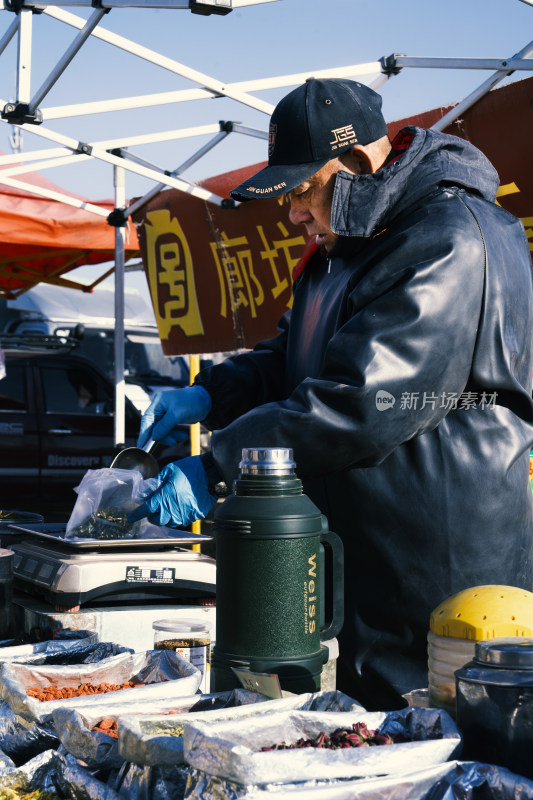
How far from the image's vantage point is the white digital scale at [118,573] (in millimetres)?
2043

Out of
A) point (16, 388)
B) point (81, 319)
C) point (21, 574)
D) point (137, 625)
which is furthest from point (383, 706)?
point (81, 319)

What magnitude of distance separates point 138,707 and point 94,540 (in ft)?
3.42

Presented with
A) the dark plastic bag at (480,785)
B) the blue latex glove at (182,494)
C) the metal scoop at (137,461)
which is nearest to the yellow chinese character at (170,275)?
the metal scoop at (137,461)

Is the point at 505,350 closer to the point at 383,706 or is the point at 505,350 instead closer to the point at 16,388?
the point at 383,706

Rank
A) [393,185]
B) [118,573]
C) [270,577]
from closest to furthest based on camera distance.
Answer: [270,577] → [393,185] → [118,573]

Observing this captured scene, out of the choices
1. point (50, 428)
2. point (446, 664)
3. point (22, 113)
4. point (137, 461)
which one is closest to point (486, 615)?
point (446, 664)

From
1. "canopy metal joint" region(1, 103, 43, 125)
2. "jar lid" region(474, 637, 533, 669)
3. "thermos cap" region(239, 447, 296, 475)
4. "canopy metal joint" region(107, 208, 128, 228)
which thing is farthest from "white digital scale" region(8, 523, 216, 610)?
"canopy metal joint" region(107, 208, 128, 228)

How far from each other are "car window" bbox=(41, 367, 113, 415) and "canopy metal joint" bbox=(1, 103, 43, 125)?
5.04 m

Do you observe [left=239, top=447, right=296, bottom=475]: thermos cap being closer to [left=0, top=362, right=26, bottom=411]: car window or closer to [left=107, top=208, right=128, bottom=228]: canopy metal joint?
[left=107, top=208, right=128, bottom=228]: canopy metal joint

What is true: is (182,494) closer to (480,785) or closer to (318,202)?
(318,202)

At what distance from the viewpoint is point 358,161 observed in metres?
1.86

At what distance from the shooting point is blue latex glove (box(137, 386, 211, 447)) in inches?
89.9

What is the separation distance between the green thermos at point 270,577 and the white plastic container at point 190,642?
0.29 metres

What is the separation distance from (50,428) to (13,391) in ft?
1.77
